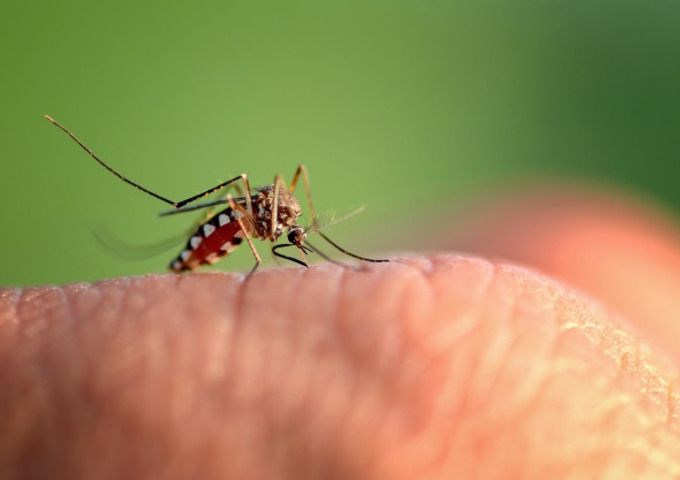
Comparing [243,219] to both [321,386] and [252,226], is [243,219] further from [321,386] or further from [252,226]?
[321,386]

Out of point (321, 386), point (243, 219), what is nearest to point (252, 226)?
point (243, 219)

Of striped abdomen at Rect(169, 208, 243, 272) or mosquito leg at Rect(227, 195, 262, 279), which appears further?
striped abdomen at Rect(169, 208, 243, 272)

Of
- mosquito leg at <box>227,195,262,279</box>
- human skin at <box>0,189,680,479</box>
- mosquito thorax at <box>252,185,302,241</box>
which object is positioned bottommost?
human skin at <box>0,189,680,479</box>

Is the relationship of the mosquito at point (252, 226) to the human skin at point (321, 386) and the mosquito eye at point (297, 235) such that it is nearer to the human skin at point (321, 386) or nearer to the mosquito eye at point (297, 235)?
the mosquito eye at point (297, 235)

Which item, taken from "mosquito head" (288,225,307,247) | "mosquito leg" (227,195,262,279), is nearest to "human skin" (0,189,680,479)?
"mosquito leg" (227,195,262,279)

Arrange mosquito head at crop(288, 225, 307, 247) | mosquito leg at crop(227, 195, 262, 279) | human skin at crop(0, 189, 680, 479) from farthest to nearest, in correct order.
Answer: mosquito head at crop(288, 225, 307, 247) → mosquito leg at crop(227, 195, 262, 279) → human skin at crop(0, 189, 680, 479)

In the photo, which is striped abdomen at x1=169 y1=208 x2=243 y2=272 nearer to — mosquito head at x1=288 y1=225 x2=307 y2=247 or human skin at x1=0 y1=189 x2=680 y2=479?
mosquito head at x1=288 y1=225 x2=307 y2=247

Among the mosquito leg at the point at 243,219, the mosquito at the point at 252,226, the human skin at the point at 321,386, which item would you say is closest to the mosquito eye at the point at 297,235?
the mosquito at the point at 252,226
